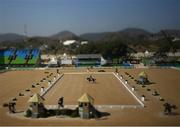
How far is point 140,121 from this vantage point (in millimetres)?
15828

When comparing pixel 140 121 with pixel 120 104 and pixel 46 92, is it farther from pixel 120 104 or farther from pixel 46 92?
pixel 46 92

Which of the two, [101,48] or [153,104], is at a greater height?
[101,48]

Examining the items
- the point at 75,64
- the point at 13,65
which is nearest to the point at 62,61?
the point at 75,64

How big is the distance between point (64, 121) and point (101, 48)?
161 ft

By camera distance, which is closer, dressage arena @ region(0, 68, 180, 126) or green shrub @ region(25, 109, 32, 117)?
dressage arena @ region(0, 68, 180, 126)

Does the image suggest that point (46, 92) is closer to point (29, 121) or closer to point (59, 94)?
point (59, 94)

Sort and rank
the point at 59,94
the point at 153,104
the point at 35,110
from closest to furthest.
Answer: the point at 35,110 → the point at 153,104 → the point at 59,94

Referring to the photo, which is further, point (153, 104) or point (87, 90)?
point (87, 90)

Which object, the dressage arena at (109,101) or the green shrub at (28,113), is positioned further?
the green shrub at (28,113)

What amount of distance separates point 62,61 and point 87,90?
27.9 meters

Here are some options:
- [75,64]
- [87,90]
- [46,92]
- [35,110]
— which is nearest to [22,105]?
[35,110]

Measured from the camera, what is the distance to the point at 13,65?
53625mm

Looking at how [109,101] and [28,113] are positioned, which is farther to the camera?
[109,101]

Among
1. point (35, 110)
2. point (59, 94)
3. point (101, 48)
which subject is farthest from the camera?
point (101, 48)
